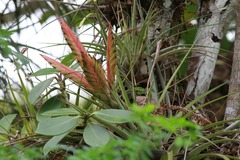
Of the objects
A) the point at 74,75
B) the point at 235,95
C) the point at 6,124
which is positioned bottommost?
the point at 235,95

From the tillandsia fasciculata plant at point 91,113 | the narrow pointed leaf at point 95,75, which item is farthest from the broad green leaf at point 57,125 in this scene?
the narrow pointed leaf at point 95,75

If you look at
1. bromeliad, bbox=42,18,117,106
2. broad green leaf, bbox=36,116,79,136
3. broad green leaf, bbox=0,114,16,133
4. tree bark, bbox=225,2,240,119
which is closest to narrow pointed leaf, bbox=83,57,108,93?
bromeliad, bbox=42,18,117,106

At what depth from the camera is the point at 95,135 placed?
3.78 feet

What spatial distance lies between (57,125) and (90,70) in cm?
16

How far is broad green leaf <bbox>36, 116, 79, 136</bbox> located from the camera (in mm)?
1152

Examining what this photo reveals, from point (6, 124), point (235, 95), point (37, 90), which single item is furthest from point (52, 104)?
point (235, 95)

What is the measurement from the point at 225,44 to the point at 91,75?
2033 millimetres

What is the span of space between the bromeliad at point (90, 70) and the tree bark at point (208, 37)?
44 cm

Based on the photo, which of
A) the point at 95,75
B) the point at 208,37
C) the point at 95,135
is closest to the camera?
the point at 95,135

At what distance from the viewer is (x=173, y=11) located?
1.77 metres

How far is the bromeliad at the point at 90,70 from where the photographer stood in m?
1.24

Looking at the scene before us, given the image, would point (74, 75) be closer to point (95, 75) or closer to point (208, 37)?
point (95, 75)

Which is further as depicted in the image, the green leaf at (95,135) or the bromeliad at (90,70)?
the bromeliad at (90,70)

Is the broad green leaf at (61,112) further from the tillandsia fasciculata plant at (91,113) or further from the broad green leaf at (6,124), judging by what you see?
the broad green leaf at (6,124)
